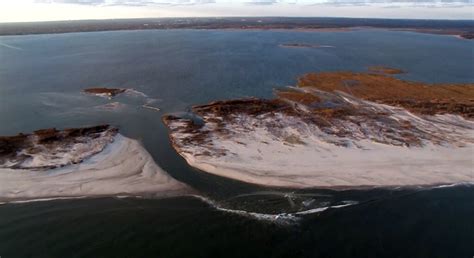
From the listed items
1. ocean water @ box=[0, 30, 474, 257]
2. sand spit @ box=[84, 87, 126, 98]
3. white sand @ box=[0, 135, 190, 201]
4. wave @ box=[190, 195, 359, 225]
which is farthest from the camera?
sand spit @ box=[84, 87, 126, 98]

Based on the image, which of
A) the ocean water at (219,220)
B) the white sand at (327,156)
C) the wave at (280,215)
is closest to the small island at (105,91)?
the ocean water at (219,220)

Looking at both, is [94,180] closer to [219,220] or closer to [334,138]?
[219,220]

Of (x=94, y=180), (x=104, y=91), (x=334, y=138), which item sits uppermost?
(x=104, y=91)

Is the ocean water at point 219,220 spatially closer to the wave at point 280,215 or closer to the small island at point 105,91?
the wave at point 280,215

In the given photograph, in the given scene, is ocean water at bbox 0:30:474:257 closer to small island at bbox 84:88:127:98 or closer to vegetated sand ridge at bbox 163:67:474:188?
vegetated sand ridge at bbox 163:67:474:188

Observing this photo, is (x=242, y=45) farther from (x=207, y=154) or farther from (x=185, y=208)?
(x=185, y=208)

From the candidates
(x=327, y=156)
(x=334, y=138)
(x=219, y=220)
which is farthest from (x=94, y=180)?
(x=334, y=138)

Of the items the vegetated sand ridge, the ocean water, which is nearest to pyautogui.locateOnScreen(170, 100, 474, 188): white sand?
the vegetated sand ridge
